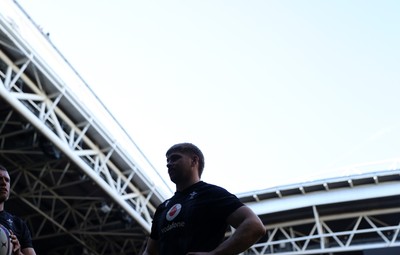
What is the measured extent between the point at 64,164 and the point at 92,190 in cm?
217

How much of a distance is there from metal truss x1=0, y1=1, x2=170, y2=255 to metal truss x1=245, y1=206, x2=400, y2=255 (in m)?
5.35

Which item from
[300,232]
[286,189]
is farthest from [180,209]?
[300,232]

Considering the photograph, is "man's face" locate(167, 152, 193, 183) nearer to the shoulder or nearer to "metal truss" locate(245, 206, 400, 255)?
the shoulder

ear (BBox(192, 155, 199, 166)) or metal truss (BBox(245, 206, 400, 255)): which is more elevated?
ear (BBox(192, 155, 199, 166))

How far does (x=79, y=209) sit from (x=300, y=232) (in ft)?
30.2

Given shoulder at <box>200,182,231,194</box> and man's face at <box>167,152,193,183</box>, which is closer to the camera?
shoulder at <box>200,182,231,194</box>

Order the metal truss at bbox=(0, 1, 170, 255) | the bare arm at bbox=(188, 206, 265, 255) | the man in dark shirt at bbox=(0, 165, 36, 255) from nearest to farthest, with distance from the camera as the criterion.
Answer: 1. the bare arm at bbox=(188, 206, 265, 255)
2. the man in dark shirt at bbox=(0, 165, 36, 255)
3. the metal truss at bbox=(0, 1, 170, 255)

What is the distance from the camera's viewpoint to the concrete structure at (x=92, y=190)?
1473 cm

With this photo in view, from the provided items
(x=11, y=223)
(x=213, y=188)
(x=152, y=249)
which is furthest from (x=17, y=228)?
(x=213, y=188)

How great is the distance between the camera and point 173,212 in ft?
12.1

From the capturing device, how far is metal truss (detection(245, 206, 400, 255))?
20406 mm

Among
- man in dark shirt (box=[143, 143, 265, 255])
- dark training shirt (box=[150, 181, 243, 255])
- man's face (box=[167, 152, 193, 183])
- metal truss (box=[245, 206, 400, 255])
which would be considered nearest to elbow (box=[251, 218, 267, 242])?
man in dark shirt (box=[143, 143, 265, 255])

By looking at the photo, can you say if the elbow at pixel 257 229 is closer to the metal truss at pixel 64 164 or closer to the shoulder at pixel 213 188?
the shoulder at pixel 213 188

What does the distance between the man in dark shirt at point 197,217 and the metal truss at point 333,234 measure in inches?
694
